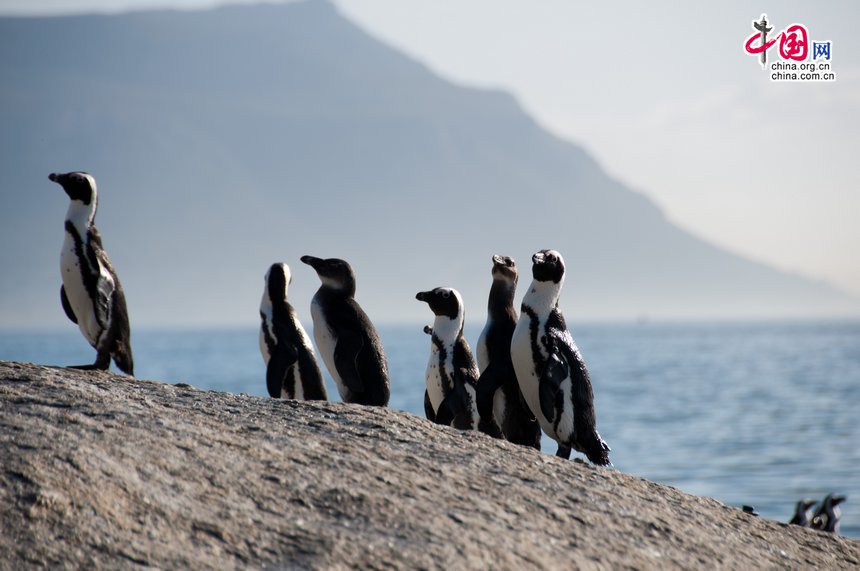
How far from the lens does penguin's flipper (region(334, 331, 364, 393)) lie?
880cm

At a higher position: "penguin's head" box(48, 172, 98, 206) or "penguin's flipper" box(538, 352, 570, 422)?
"penguin's head" box(48, 172, 98, 206)

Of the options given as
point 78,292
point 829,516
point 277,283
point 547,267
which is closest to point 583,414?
point 547,267

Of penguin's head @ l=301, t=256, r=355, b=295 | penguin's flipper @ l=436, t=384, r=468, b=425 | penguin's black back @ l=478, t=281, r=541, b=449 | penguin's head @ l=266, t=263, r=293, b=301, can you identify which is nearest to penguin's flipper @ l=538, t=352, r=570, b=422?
penguin's black back @ l=478, t=281, r=541, b=449

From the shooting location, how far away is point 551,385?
25.3 feet

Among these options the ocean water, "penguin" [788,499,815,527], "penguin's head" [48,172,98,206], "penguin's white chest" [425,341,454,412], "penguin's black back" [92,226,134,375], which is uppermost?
"penguin's head" [48,172,98,206]

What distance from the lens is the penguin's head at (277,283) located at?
9.55 metres

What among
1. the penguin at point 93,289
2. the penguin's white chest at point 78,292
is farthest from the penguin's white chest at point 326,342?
the penguin's white chest at point 78,292

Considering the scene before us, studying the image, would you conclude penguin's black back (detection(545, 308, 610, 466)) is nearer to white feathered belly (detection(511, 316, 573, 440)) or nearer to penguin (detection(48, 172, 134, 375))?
white feathered belly (detection(511, 316, 573, 440))

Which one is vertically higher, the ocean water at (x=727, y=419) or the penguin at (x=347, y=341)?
the penguin at (x=347, y=341)

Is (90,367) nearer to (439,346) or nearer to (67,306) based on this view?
(67,306)

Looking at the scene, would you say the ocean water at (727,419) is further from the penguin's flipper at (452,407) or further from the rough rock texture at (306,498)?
the rough rock texture at (306,498)

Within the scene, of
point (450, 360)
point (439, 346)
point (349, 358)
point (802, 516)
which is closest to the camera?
point (349, 358)

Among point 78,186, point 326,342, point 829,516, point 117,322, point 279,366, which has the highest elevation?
point 78,186

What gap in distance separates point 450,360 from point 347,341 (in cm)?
84
